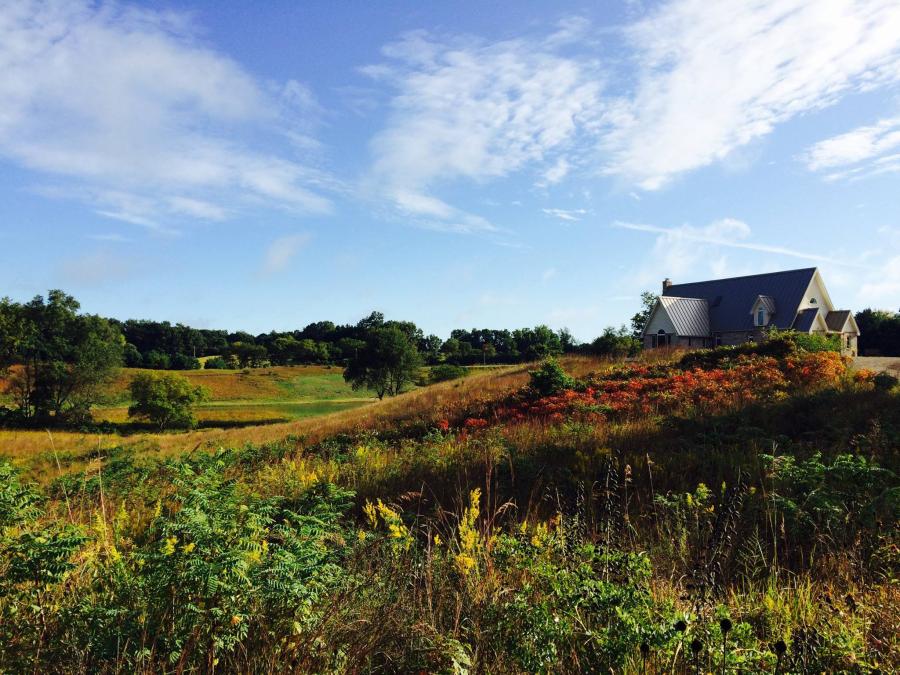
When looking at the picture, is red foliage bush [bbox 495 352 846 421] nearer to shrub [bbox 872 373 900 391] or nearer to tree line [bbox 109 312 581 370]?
shrub [bbox 872 373 900 391]

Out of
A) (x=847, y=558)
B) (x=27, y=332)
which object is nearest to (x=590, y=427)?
(x=847, y=558)

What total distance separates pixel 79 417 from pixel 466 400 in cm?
4540

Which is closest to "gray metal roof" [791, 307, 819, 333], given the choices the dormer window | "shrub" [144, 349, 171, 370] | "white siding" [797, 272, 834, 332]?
"white siding" [797, 272, 834, 332]

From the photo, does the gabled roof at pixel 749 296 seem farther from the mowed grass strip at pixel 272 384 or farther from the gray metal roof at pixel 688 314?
the mowed grass strip at pixel 272 384

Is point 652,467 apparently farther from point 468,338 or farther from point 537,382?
point 468,338

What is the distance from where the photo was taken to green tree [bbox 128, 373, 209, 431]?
51.8m

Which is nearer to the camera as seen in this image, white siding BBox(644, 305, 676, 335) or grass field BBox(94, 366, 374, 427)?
white siding BBox(644, 305, 676, 335)

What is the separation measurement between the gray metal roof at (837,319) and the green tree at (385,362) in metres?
38.7

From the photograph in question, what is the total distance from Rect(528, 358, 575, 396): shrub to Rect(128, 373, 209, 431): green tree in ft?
150

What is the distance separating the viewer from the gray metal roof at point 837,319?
36.2 meters

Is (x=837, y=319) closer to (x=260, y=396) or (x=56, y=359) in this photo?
(x=260, y=396)

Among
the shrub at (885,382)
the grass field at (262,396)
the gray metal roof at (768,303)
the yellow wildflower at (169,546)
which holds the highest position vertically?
the gray metal roof at (768,303)

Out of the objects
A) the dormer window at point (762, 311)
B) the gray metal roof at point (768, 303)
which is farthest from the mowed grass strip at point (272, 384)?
the gray metal roof at point (768, 303)

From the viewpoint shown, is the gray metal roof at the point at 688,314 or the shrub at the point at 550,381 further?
the gray metal roof at the point at 688,314
